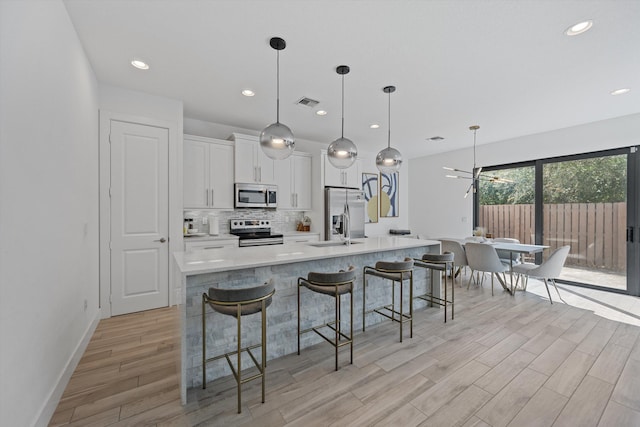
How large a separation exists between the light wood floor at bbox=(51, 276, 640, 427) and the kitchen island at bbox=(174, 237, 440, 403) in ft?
0.53

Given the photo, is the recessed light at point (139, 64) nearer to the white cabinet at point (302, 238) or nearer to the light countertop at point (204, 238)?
the light countertop at point (204, 238)

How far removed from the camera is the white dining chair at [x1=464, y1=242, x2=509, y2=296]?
163 inches

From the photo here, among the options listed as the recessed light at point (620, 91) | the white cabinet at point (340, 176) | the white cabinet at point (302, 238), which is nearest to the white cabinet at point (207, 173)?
the white cabinet at point (302, 238)

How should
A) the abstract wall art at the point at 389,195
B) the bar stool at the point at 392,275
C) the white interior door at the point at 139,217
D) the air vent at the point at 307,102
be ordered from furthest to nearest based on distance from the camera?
1. the abstract wall art at the point at 389,195
2. the air vent at the point at 307,102
3. the white interior door at the point at 139,217
4. the bar stool at the point at 392,275

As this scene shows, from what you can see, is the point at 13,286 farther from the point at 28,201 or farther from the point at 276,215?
the point at 276,215

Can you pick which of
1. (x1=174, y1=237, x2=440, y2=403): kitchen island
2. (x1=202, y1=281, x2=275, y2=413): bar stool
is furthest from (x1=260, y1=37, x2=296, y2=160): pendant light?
(x1=202, y1=281, x2=275, y2=413): bar stool

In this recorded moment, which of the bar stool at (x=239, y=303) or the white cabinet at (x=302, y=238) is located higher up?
the white cabinet at (x=302, y=238)

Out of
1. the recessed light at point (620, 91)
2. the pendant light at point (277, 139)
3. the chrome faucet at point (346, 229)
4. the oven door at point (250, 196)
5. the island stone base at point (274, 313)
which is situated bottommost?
the island stone base at point (274, 313)

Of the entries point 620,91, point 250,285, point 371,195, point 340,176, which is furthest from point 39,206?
point 371,195

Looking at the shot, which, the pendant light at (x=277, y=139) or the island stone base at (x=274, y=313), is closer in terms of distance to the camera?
the island stone base at (x=274, y=313)

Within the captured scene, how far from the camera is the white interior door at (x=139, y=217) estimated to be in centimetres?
330

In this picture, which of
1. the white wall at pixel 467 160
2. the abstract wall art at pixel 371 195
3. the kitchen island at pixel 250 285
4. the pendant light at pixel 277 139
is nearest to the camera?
the kitchen island at pixel 250 285

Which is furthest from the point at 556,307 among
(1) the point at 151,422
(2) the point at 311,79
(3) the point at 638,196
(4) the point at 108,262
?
(4) the point at 108,262

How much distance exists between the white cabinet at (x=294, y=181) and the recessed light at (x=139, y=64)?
2.40 meters
